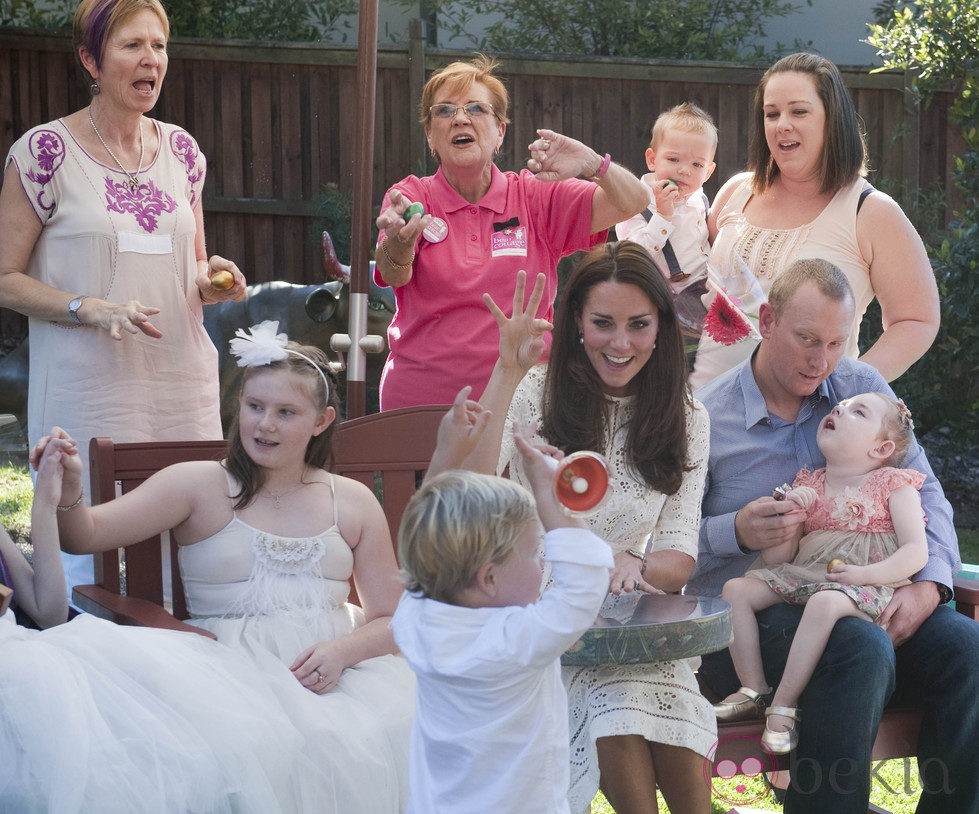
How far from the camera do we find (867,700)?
9.17 feet

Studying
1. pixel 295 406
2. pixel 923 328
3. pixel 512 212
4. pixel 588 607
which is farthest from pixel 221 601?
pixel 923 328

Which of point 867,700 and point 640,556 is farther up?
point 640,556

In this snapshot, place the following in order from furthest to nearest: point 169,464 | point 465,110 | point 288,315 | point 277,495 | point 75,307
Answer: point 288,315, point 465,110, point 75,307, point 169,464, point 277,495

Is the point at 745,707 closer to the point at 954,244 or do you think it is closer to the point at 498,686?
the point at 498,686

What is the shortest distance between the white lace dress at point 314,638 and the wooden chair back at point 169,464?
0.11 meters

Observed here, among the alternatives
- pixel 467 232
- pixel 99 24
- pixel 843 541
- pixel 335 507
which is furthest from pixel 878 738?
pixel 99 24

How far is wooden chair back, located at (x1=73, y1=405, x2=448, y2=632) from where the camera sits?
9.84 feet

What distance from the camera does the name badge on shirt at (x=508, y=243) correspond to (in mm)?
3662

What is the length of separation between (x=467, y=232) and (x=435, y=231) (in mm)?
97

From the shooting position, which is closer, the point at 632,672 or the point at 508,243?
A: the point at 632,672

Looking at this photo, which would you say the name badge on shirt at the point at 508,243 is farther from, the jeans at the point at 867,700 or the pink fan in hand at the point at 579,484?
the pink fan in hand at the point at 579,484

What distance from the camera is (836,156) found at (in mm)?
3689

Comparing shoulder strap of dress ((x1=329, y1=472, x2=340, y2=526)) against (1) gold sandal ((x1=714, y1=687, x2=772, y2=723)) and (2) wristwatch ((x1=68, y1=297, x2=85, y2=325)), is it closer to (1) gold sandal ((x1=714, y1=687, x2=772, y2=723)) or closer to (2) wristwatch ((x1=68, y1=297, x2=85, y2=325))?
(2) wristwatch ((x1=68, y1=297, x2=85, y2=325))

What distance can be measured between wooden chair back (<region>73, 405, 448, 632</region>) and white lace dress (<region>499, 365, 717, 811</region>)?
0.40m
